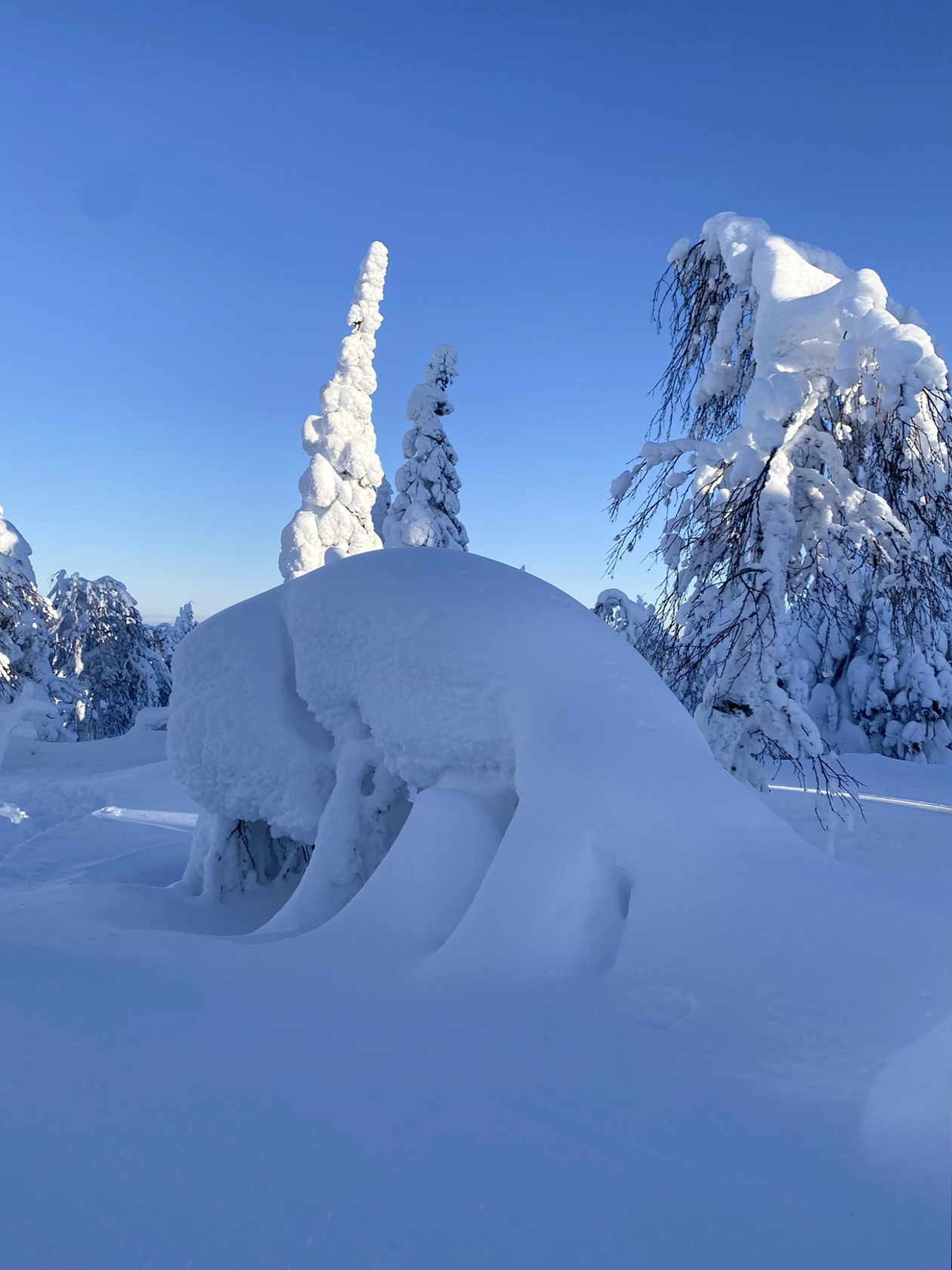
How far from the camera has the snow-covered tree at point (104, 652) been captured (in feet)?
80.6

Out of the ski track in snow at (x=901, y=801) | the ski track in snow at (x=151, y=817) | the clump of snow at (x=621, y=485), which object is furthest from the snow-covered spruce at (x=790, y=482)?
the ski track in snow at (x=151, y=817)

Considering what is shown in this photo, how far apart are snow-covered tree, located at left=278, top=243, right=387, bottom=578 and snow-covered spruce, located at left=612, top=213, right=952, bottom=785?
1219 centimetres

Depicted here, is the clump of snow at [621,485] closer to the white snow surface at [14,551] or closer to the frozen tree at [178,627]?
the white snow surface at [14,551]

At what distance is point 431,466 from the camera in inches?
693

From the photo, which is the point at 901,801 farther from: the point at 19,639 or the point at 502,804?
the point at 19,639

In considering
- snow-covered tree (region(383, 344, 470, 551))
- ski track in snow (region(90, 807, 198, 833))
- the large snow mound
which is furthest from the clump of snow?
snow-covered tree (region(383, 344, 470, 551))

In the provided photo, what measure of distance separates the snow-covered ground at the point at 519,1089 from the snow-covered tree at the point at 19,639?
14148 millimetres

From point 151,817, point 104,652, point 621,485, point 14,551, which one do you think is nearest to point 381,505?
point 104,652

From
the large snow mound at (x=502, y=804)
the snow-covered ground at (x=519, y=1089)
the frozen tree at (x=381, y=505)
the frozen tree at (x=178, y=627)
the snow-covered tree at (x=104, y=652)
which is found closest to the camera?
the snow-covered ground at (x=519, y=1089)

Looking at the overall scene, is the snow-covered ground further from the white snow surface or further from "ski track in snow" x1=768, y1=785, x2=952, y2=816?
the white snow surface

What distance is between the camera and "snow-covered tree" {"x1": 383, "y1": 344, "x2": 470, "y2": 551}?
17578 millimetres

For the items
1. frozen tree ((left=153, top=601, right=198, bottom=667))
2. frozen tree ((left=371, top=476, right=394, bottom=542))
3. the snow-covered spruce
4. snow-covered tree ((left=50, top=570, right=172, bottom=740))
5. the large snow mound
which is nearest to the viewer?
the large snow mound

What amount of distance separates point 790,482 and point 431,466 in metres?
12.6

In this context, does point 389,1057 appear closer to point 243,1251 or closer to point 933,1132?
point 243,1251
